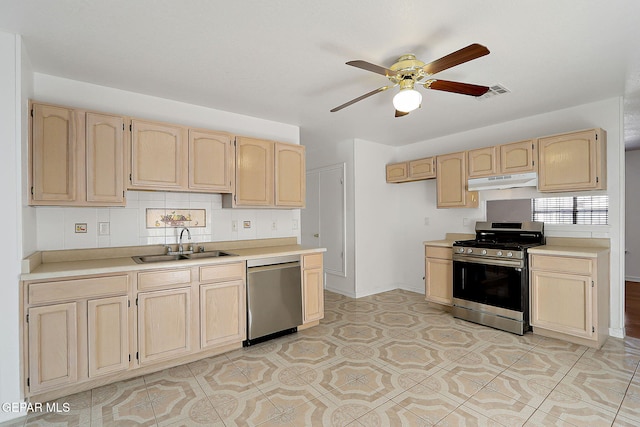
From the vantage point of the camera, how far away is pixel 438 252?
413 centimetres

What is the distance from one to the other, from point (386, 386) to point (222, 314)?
1.55 m

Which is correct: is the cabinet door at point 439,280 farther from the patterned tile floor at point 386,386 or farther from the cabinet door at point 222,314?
the cabinet door at point 222,314

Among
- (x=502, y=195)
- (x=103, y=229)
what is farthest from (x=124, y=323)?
(x=502, y=195)

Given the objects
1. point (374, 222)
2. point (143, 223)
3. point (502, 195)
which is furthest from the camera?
point (374, 222)

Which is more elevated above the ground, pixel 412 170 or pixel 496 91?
pixel 496 91

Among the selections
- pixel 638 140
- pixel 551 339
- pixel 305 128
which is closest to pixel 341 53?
pixel 305 128

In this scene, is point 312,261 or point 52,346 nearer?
point 52,346

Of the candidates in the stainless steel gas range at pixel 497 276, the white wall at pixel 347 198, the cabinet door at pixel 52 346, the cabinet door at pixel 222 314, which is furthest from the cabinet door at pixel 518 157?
the cabinet door at pixel 52 346

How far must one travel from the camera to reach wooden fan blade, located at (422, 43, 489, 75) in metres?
1.72

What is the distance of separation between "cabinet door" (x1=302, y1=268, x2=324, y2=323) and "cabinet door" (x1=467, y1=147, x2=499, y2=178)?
2.35 meters

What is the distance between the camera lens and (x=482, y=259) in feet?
11.7

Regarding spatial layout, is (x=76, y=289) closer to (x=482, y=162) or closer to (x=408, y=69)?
(x=408, y=69)

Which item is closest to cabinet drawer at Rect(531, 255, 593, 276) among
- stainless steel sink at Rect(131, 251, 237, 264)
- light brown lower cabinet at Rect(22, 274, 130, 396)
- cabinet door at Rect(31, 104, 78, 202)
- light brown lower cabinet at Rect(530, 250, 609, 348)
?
light brown lower cabinet at Rect(530, 250, 609, 348)

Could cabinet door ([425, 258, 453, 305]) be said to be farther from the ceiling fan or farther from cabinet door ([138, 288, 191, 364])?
cabinet door ([138, 288, 191, 364])
